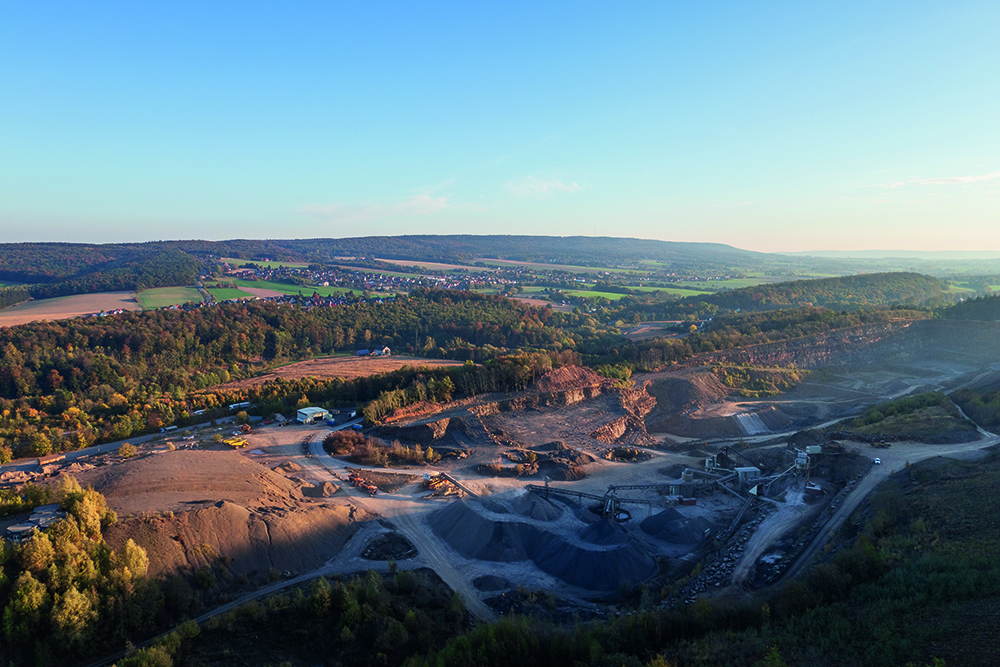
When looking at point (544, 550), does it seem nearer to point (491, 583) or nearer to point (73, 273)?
point (491, 583)

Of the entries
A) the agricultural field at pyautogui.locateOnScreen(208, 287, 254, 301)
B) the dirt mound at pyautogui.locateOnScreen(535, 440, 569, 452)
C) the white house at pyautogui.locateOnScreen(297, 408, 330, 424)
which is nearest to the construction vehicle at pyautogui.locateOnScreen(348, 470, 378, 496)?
the white house at pyautogui.locateOnScreen(297, 408, 330, 424)

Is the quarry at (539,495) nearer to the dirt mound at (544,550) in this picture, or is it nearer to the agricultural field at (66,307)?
the dirt mound at (544,550)

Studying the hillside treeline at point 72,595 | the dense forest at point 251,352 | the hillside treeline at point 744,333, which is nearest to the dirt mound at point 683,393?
the hillside treeline at point 744,333

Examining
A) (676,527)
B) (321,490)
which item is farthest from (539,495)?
A: (321,490)

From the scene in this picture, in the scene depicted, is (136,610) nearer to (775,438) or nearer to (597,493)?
(597,493)

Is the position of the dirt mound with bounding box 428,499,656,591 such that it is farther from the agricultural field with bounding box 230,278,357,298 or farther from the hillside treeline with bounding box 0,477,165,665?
the agricultural field with bounding box 230,278,357,298

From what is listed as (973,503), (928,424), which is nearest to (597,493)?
(973,503)
